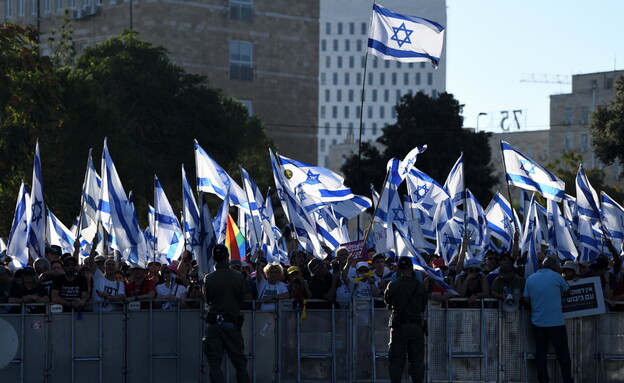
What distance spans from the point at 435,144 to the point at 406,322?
46.8m

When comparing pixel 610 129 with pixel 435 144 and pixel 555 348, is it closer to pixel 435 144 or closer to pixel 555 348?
pixel 435 144

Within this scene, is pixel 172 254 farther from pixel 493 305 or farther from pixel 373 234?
pixel 493 305

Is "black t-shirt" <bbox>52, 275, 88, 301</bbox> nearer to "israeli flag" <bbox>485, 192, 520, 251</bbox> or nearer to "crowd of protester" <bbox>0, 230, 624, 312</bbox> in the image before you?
"crowd of protester" <bbox>0, 230, 624, 312</bbox>

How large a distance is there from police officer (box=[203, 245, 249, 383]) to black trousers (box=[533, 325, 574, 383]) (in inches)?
154

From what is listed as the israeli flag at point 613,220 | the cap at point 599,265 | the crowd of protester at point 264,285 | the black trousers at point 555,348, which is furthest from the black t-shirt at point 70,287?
the israeli flag at point 613,220

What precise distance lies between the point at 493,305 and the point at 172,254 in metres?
8.83

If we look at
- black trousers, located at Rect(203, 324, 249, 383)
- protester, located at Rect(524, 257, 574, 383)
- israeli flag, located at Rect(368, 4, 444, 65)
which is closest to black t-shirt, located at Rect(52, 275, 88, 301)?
black trousers, located at Rect(203, 324, 249, 383)

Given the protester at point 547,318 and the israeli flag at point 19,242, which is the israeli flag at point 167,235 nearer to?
the israeli flag at point 19,242

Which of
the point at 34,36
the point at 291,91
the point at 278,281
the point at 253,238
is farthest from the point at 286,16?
the point at 278,281

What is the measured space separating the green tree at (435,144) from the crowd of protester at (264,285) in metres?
44.0

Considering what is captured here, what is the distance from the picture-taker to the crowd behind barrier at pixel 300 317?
57.4 ft

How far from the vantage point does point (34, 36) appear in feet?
104

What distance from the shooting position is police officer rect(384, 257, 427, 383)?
55.6 ft

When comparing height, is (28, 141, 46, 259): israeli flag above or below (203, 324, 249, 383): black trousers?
above
